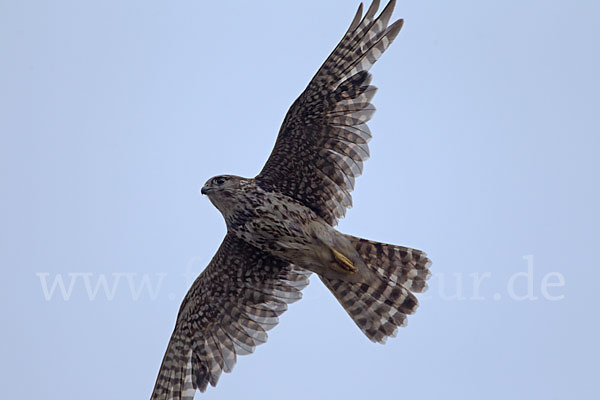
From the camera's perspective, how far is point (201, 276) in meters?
11.3

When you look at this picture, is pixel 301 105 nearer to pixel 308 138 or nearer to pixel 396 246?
pixel 308 138

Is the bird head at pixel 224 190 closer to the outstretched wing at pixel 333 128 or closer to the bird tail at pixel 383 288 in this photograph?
the outstretched wing at pixel 333 128

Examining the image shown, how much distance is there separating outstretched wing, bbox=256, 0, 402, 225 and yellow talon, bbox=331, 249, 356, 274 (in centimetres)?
44

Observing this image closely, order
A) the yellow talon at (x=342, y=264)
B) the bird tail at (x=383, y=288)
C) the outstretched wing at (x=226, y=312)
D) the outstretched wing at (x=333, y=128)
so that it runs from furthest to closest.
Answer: the outstretched wing at (x=226, y=312) < the bird tail at (x=383, y=288) < the yellow talon at (x=342, y=264) < the outstretched wing at (x=333, y=128)

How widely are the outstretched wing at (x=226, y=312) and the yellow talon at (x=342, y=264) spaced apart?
736 millimetres

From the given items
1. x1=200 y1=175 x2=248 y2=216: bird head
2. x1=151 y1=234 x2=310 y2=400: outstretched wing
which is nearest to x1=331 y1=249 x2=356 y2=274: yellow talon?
x1=151 y1=234 x2=310 y2=400: outstretched wing

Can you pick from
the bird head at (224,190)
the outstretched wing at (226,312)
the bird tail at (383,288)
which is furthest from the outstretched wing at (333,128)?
the outstretched wing at (226,312)

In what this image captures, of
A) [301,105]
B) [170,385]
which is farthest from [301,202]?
[170,385]

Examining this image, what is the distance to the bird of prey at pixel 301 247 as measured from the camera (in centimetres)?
1030

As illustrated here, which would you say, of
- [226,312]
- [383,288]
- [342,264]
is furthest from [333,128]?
[226,312]

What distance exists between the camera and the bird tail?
35.6ft

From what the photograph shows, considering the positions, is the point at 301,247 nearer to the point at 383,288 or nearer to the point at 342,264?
the point at 342,264

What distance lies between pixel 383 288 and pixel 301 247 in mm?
1154

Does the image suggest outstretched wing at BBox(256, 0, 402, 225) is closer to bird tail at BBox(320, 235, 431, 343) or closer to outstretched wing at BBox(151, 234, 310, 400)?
bird tail at BBox(320, 235, 431, 343)
